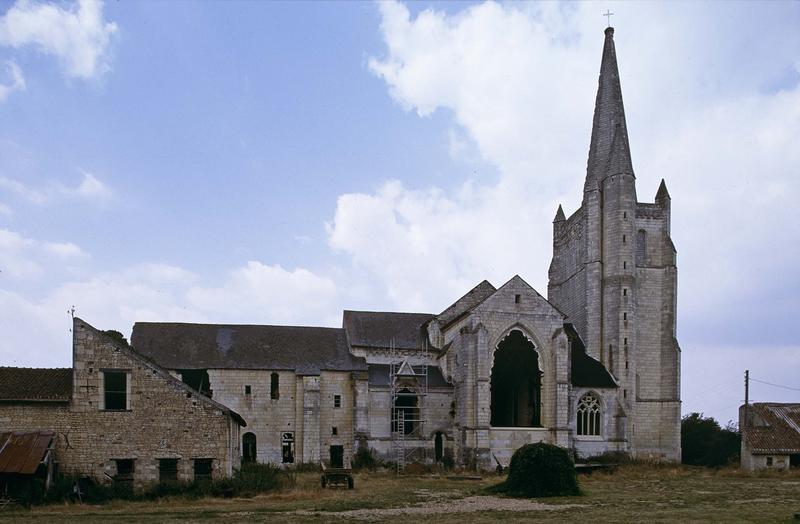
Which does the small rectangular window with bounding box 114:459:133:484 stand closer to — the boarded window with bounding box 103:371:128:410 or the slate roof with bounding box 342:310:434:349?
the boarded window with bounding box 103:371:128:410

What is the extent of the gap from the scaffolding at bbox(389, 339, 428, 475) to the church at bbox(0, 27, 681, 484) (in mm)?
86

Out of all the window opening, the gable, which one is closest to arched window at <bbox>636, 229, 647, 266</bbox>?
the gable

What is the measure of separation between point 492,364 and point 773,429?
1689 centimetres

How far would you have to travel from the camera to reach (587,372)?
45844mm

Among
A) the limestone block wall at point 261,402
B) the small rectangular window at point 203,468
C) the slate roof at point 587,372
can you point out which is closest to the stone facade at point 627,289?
the slate roof at point 587,372

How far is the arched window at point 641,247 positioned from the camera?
48969mm

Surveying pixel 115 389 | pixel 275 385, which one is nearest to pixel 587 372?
pixel 275 385

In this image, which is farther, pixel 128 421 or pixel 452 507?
pixel 128 421

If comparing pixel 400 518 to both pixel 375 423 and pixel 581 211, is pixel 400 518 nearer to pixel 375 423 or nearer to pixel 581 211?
pixel 375 423

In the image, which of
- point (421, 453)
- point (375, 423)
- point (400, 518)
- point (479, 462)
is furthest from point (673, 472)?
point (400, 518)

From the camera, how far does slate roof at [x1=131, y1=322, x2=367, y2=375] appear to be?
42.8 meters

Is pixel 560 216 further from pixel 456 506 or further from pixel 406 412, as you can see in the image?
pixel 456 506

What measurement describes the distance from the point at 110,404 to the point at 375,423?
20.5m

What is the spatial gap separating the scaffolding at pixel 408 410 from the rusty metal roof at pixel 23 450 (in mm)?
22335
